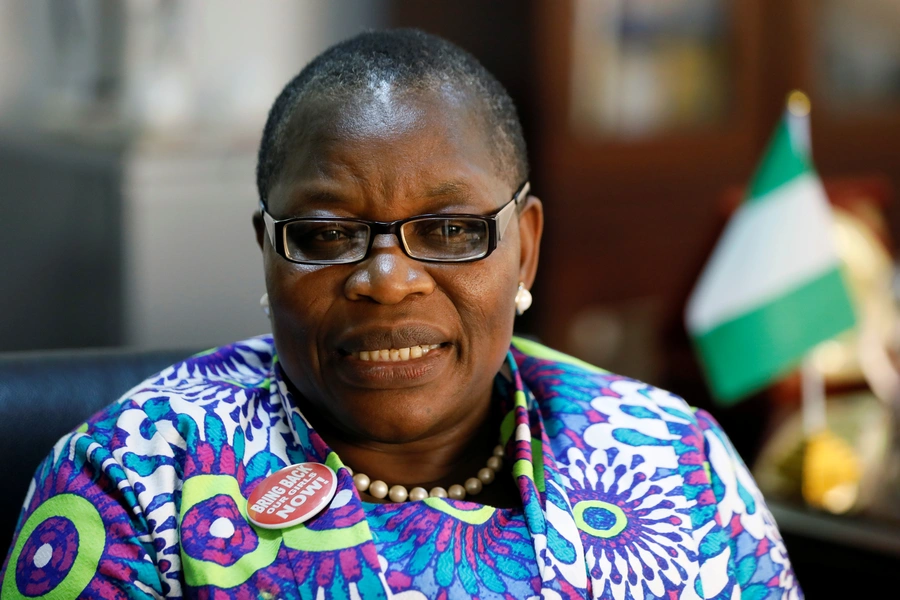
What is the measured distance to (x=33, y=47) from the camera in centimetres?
230

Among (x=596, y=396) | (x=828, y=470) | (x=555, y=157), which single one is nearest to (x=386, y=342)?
(x=596, y=396)

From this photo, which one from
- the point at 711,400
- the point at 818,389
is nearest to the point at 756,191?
the point at 818,389

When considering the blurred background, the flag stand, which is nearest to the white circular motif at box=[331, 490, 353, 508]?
the blurred background

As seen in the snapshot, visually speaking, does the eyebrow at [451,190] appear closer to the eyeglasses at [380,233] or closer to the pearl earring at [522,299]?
the eyeglasses at [380,233]

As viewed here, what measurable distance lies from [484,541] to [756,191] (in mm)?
1299

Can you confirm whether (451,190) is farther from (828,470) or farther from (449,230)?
(828,470)

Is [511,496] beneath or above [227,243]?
above

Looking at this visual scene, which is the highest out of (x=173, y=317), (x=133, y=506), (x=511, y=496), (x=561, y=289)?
(x=133, y=506)

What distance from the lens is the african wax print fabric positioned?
95 centimetres

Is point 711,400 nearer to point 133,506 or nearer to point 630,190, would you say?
point 630,190

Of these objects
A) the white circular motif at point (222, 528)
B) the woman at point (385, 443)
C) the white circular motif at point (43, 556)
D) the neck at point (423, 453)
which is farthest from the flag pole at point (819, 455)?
the white circular motif at point (43, 556)

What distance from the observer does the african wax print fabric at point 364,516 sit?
37.3 inches

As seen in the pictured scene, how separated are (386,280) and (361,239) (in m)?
0.07

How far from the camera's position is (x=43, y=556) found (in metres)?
0.93
